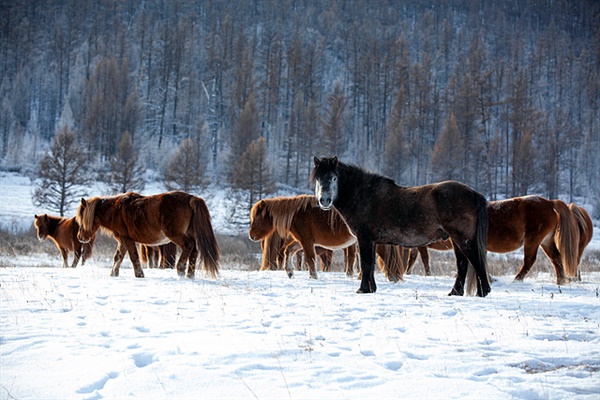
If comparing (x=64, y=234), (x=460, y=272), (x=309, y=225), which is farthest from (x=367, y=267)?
(x=64, y=234)

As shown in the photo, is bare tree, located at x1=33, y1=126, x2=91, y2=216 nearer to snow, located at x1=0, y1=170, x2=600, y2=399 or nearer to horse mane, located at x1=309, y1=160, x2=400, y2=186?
snow, located at x1=0, y1=170, x2=600, y2=399

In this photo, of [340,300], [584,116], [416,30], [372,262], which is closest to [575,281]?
[372,262]

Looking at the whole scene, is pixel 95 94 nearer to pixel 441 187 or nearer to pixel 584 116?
pixel 441 187

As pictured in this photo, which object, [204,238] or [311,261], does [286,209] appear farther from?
[204,238]

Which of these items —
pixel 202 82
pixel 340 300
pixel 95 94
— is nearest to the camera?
pixel 340 300

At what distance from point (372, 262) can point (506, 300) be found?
6.46 feet

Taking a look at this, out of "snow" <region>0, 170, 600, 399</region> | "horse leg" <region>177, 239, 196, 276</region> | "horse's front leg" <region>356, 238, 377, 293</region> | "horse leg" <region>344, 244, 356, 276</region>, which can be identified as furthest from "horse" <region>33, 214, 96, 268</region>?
"horse's front leg" <region>356, 238, 377, 293</region>

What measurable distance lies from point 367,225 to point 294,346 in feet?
11.8

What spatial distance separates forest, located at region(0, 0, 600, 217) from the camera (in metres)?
45.0

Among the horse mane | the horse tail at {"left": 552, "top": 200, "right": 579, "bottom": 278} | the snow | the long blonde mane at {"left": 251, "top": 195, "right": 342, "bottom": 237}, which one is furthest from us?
the long blonde mane at {"left": 251, "top": 195, "right": 342, "bottom": 237}

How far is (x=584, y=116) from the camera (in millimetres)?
68250

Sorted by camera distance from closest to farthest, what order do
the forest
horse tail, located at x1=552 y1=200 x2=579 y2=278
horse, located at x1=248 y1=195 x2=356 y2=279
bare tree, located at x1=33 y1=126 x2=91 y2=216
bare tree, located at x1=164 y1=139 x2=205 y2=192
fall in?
horse tail, located at x1=552 y1=200 x2=579 y2=278, horse, located at x1=248 y1=195 x2=356 y2=279, bare tree, located at x1=33 y1=126 x2=91 y2=216, bare tree, located at x1=164 y1=139 x2=205 y2=192, the forest

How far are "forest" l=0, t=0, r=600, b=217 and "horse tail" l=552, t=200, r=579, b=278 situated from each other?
26097 mm

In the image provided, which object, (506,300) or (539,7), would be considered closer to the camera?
(506,300)
